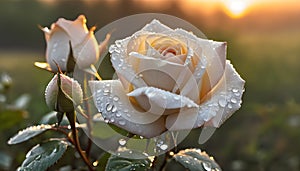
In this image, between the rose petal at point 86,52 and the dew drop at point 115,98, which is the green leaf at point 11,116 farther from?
the dew drop at point 115,98

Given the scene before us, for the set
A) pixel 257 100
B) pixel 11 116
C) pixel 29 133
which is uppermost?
pixel 29 133

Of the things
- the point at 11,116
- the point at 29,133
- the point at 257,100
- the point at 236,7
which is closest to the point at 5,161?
the point at 11,116

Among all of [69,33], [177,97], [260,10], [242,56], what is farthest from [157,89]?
[260,10]

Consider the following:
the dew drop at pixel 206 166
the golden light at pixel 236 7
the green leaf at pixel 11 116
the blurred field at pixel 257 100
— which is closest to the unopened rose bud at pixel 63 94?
the dew drop at pixel 206 166

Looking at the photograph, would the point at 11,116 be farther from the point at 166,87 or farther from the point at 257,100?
the point at 257,100

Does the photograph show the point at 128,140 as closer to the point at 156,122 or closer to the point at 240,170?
the point at 156,122
